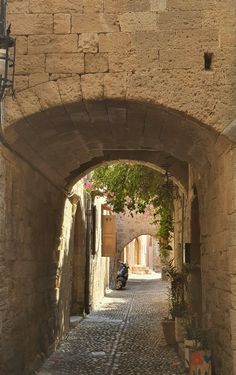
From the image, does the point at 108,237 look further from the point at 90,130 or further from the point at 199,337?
the point at 90,130

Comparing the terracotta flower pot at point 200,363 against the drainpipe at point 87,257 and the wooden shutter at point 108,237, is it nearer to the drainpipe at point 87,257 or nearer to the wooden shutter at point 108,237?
the drainpipe at point 87,257

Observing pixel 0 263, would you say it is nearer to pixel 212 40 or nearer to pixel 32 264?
pixel 32 264

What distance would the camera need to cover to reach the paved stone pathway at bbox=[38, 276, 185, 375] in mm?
5887

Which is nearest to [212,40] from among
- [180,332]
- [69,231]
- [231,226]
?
[231,226]

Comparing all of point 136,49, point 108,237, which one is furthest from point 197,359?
point 108,237

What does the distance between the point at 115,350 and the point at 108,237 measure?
7240 millimetres

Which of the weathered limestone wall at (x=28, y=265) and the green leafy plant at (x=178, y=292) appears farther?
the green leafy plant at (x=178, y=292)

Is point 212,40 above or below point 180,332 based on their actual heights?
above

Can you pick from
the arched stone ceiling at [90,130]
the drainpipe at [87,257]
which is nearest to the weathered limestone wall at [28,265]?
the arched stone ceiling at [90,130]

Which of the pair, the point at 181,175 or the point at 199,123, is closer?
the point at 199,123

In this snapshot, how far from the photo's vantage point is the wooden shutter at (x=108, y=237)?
46.1 ft

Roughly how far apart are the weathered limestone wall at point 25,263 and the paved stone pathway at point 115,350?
41 centimetres

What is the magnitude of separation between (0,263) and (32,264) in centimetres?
133

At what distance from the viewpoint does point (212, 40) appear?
13.8 feet
